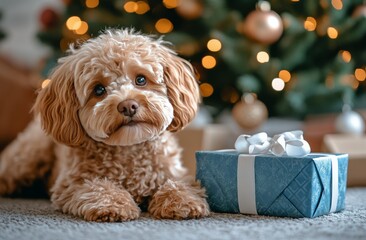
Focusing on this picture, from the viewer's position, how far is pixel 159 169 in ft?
6.78

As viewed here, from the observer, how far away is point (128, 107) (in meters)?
1.87

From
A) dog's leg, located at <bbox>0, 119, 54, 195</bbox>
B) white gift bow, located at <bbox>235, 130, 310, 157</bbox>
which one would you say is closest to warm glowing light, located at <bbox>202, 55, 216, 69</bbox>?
dog's leg, located at <bbox>0, 119, 54, 195</bbox>

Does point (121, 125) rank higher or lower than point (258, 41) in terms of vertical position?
lower

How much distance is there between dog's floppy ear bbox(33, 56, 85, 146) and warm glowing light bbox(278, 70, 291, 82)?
165 cm

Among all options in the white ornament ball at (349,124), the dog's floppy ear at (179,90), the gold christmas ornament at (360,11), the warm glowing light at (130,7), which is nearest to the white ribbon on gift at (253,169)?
the dog's floppy ear at (179,90)

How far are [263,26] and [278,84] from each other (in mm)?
356

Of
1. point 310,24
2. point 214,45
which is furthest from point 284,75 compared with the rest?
point 214,45

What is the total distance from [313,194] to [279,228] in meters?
0.19

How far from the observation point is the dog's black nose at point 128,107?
1.87 m

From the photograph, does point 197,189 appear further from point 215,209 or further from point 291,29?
point 291,29

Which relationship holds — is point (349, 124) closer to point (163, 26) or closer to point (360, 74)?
point (360, 74)

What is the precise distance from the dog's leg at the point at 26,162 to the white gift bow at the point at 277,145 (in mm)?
868

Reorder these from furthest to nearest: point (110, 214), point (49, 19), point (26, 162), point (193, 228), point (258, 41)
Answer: point (49, 19), point (258, 41), point (26, 162), point (110, 214), point (193, 228)

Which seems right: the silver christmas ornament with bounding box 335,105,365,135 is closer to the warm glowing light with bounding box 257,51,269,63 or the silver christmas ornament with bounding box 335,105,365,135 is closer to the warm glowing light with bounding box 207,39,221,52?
the warm glowing light with bounding box 257,51,269,63
